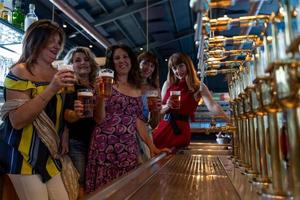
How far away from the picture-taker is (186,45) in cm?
691

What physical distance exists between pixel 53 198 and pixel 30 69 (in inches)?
21.9

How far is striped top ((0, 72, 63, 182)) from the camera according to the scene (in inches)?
50.3

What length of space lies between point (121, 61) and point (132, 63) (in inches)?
4.8

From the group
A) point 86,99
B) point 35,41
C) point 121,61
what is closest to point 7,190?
point 86,99

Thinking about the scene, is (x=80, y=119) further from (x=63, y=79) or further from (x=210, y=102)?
(x=210, y=102)

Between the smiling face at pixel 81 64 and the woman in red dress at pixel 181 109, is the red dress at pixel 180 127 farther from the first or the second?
the smiling face at pixel 81 64

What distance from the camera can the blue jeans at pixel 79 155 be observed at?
5.69 ft

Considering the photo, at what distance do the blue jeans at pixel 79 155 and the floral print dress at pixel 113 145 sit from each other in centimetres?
14

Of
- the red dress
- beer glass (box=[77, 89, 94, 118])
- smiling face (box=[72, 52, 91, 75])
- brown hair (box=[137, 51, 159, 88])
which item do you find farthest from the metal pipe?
beer glass (box=[77, 89, 94, 118])

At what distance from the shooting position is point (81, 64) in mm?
1983

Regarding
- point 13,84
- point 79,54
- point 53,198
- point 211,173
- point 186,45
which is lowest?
point 53,198

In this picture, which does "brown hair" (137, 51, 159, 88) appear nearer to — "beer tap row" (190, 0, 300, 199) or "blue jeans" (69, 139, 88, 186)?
"blue jeans" (69, 139, 88, 186)

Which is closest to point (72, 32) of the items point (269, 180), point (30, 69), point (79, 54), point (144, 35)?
point (144, 35)

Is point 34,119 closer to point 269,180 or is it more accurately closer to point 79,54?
point 79,54
